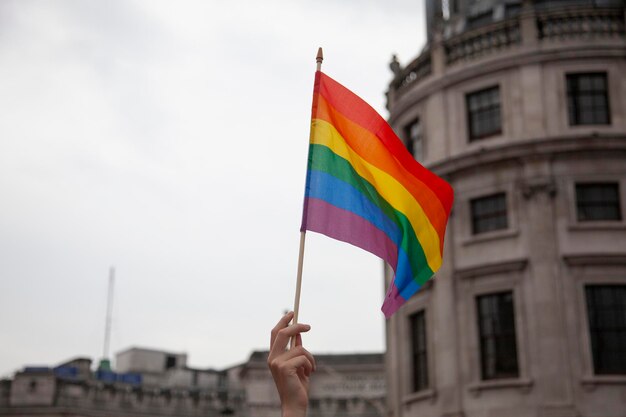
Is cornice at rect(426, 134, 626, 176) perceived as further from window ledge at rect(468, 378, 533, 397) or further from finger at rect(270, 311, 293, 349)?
finger at rect(270, 311, 293, 349)

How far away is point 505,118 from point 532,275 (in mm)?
6071

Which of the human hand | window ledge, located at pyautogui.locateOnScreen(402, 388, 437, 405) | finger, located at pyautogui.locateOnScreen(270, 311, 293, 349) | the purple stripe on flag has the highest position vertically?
the purple stripe on flag

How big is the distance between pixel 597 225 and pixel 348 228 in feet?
71.5

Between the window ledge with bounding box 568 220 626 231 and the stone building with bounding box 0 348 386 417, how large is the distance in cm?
2976

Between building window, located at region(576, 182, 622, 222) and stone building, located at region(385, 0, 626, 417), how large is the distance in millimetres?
39

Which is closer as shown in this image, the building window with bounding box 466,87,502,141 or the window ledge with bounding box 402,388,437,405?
the window ledge with bounding box 402,388,437,405

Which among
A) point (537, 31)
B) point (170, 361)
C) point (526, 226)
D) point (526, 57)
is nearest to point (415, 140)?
point (526, 57)

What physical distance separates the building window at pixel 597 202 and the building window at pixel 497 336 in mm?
3923

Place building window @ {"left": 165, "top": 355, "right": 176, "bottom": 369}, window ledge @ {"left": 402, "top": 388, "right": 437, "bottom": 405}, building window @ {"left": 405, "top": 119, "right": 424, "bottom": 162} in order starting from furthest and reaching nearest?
building window @ {"left": 165, "top": 355, "right": 176, "bottom": 369} < building window @ {"left": 405, "top": 119, "right": 424, "bottom": 162} < window ledge @ {"left": 402, "top": 388, "right": 437, "bottom": 405}

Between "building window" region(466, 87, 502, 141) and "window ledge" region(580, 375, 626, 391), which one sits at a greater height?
"building window" region(466, 87, 502, 141)

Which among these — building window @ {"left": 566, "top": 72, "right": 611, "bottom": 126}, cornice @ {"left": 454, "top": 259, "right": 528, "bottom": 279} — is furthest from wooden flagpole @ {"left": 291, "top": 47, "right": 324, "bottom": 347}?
building window @ {"left": 566, "top": 72, "right": 611, "bottom": 126}

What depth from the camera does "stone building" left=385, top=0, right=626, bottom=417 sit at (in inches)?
1168

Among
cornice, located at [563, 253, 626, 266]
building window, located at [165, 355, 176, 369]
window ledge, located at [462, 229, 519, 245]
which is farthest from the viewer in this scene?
building window, located at [165, 355, 176, 369]

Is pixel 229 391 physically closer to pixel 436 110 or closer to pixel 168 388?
pixel 168 388
